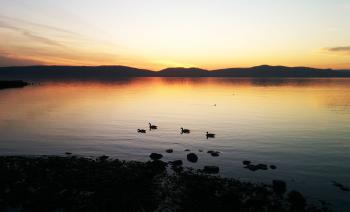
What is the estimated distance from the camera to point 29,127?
63.1 metres

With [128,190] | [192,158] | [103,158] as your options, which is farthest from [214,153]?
[128,190]

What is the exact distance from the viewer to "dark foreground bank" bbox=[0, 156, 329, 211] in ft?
83.8

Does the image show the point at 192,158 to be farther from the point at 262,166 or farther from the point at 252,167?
the point at 262,166

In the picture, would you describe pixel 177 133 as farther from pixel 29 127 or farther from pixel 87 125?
→ pixel 29 127

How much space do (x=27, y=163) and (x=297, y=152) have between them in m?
32.8

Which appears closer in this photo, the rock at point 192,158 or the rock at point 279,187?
the rock at point 279,187

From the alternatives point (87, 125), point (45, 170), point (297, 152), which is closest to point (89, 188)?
point (45, 170)

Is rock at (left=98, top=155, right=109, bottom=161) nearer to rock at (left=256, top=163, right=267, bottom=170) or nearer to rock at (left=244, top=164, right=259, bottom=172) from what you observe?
rock at (left=244, top=164, right=259, bottom=172)

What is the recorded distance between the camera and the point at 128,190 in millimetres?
28375

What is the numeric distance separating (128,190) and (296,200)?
1360 cm

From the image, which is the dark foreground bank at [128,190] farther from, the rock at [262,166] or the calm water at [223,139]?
the rock at [262,166]

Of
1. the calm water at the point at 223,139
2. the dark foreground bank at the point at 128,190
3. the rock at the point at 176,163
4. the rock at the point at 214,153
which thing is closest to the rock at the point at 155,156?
the calm water at the point at 223,139

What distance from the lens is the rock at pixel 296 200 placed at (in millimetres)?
26250

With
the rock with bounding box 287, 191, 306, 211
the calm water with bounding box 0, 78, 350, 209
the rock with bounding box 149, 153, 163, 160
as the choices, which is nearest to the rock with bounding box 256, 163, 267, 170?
the calm water with bounding box 0, 78, 350, 209
